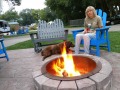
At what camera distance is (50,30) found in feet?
21.0

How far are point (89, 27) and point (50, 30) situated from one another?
1.68 meters

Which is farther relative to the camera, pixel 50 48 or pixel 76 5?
pixel 76 5

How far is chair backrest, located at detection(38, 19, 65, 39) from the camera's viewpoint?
250 inches

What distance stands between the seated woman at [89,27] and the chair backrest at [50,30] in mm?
1356

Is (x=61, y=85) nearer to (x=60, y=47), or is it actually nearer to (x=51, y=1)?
(x=60, y=47)

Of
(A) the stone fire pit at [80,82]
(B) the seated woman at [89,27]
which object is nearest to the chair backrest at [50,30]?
(B) the seated woman at [89,27]

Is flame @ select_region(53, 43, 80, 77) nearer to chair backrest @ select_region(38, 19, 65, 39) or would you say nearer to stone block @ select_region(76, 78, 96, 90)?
stone block @ select_region(76, 78, 96, 90)

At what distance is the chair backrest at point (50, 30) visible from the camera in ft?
20.8

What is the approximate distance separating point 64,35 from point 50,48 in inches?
47.6

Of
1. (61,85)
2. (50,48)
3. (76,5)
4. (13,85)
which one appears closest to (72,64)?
(61,85)

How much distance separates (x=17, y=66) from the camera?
4695mm

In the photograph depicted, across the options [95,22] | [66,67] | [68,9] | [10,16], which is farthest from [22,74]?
[10,16]

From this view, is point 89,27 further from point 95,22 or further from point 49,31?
point 49,31

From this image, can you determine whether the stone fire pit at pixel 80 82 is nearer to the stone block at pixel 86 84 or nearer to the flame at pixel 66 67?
the stone block at pixel 86 84
